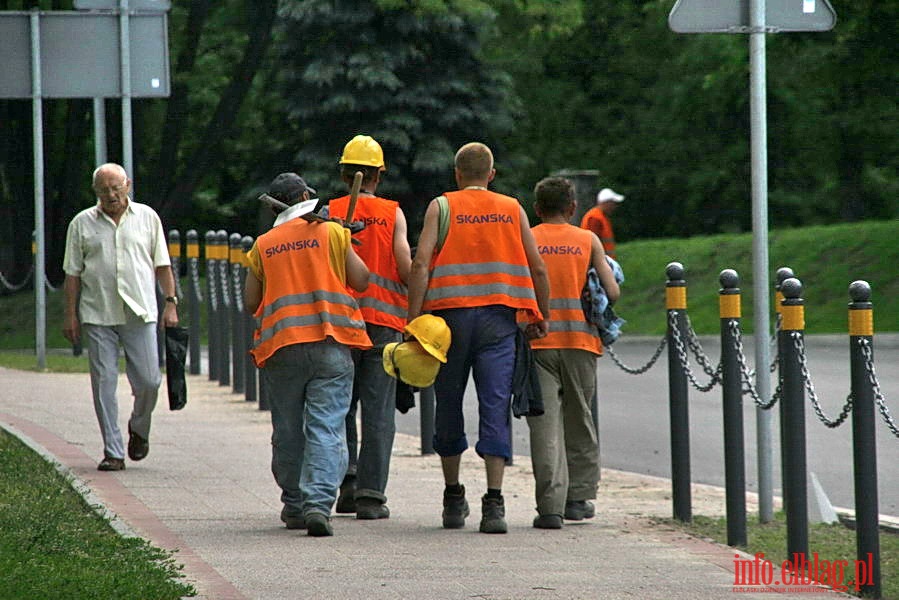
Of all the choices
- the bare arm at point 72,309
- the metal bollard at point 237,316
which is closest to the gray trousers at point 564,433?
the bare arm at point 72,309

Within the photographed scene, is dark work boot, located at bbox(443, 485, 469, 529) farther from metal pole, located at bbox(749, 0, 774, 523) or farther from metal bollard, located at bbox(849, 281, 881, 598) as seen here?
metal bollard, located at bbox(849, 281, 881, 598)

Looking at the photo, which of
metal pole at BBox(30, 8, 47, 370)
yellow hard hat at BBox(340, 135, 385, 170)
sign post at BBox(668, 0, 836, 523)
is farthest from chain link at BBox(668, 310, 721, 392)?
metal pole at BBox(30, 8, 47, 370)

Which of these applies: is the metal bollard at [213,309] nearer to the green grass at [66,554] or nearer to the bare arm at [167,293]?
the bare arm at [167,293]

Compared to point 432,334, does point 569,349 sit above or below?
below

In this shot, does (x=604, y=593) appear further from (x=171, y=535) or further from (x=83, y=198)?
(x=83, y=198)

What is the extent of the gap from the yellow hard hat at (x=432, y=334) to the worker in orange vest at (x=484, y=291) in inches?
7.4

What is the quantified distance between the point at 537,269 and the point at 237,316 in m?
7.68

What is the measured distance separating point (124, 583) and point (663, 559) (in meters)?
2.38

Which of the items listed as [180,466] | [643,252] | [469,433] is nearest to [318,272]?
[180,466]

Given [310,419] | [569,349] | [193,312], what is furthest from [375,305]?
[193,312]

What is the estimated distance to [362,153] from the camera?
8.86m

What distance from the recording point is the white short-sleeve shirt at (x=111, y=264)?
406 inches

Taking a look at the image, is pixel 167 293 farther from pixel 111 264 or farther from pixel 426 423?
pixel 426 423

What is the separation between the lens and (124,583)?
655 centimetres
